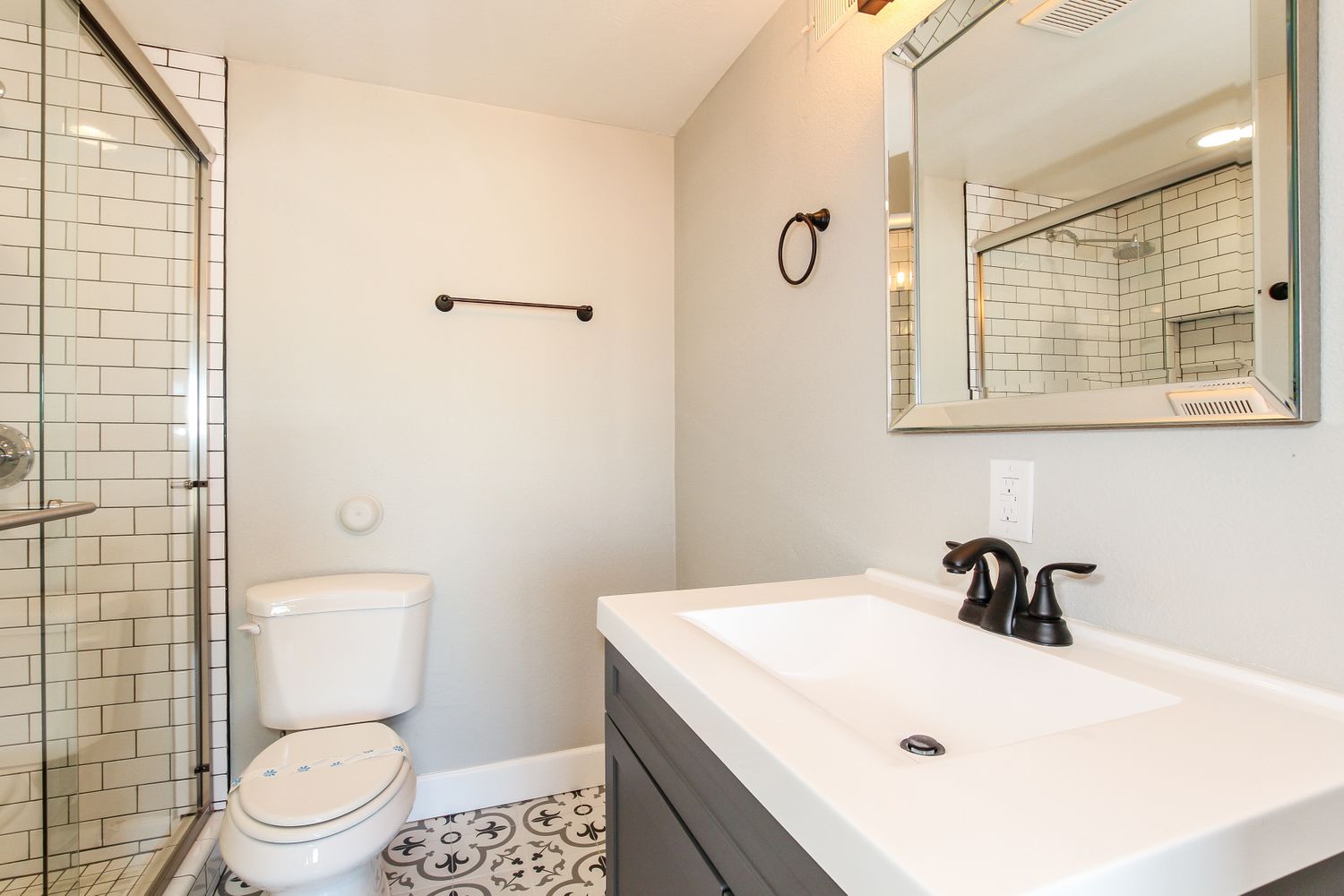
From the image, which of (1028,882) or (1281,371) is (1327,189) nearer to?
(1281,371)

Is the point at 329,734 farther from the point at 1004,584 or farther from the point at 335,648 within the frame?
the point at 1004,584

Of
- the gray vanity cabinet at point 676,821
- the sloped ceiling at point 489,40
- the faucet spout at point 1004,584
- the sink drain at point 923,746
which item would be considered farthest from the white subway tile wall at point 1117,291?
the sloped ceiling at point 489,40

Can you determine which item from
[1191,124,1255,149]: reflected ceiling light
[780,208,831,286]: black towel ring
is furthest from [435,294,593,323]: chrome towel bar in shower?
[1191,124,1255,149]: reflected ceiling light

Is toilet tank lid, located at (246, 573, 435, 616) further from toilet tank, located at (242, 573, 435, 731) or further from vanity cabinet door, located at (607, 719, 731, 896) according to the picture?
vanity cabinet door, located at (607, 719, 731, 896)

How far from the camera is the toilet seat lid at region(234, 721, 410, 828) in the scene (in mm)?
1315

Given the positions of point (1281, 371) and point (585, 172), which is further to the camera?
point (585, 172)

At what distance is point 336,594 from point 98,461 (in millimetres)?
609

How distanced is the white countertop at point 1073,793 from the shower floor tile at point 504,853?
1371 mm

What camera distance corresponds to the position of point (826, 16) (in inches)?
54.9

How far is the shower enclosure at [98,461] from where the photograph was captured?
3.67 ft

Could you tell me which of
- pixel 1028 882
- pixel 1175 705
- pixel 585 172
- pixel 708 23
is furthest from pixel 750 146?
pixel 1028 882

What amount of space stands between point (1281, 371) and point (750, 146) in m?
1.38

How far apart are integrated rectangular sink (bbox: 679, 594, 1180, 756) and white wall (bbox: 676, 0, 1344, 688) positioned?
5.3 inches

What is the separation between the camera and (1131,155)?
0.82 metres
